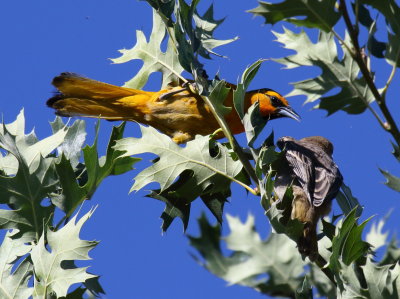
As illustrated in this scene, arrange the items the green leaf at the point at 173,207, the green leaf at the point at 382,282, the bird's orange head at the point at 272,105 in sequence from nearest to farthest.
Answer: the green leaf at the point at 382,282, the green leaf at the point at 173,207, the bird's orange head at the point at 272,105

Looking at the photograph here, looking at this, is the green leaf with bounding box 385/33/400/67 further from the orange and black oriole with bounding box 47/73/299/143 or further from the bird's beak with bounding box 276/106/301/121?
the bird's beak with bounding box 276/106/301/121

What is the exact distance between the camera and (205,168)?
3.82m

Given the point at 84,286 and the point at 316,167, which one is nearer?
the point at 84,286

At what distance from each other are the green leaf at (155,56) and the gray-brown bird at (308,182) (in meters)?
0.92

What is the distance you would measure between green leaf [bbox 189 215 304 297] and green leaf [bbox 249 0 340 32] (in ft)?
3.79

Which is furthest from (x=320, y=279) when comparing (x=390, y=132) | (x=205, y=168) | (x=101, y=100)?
(x=101, y=100)

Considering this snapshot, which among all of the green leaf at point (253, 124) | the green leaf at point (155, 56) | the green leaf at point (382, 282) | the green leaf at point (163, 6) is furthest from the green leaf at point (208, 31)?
the green leaf at point (382, 282)

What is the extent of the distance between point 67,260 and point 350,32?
1.73 metres

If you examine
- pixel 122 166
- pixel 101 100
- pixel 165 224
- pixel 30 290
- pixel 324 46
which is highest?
pixel 101 100

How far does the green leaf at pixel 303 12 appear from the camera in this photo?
302cm

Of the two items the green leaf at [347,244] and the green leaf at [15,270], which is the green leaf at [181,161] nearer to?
the green leaf at [15,270]

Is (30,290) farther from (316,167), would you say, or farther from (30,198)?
(316,167)

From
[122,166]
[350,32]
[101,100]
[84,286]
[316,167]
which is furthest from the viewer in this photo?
[101,100]

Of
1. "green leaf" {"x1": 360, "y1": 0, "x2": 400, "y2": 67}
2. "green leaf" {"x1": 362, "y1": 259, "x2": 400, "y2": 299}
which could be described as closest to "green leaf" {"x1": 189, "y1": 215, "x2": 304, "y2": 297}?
"green leaf" {"x1": 362, "y1": 259, "x2": 400, "y2": 299}
